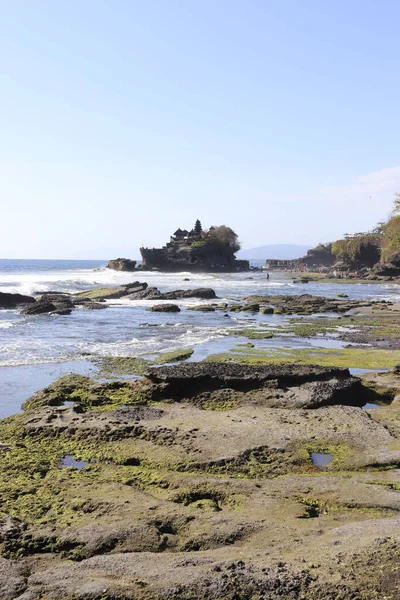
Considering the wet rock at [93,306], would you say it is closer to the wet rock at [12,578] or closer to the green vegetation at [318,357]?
the green vegetation at [318,357]

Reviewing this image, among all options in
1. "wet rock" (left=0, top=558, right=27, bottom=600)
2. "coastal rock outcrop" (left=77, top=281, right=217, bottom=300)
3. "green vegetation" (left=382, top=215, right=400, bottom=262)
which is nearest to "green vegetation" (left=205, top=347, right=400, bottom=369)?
"wet rock" (left=0, top=558, right=27, bottom=600)

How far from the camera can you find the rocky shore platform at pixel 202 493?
19.4ft

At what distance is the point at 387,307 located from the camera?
148 feet

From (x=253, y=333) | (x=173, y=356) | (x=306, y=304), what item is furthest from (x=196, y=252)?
(x=173, y=356)

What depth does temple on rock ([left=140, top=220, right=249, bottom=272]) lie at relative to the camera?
12838cm

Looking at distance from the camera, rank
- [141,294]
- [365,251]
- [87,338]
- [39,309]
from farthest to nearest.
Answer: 1. [365,251]
2. [141,294]
3. [39,309]
4. [87,338]

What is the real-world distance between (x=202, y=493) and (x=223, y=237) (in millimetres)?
127376

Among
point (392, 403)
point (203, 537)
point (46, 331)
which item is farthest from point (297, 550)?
point (46, 331)

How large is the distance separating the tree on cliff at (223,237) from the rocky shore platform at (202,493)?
119 meters

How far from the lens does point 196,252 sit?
128000 mm

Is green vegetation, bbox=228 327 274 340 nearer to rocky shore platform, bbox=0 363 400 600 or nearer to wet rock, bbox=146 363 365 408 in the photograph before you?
wet rock, bbox=146 363 365 408

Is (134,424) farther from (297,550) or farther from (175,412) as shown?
(297,550)

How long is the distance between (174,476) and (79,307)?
39.4m

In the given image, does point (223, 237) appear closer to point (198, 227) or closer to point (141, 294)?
point (198, 227)
